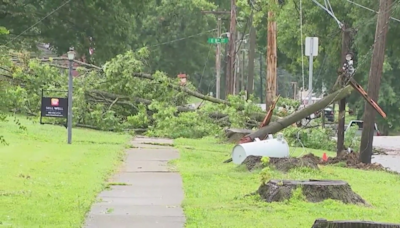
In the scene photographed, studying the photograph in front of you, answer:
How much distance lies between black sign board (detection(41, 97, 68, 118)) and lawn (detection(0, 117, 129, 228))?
0.59 meters

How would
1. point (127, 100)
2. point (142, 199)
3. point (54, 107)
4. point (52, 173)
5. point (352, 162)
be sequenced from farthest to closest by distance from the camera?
point (127, 100) < point (54, 107) < point (352, 162) < point (52, 173) < point (142, 199)

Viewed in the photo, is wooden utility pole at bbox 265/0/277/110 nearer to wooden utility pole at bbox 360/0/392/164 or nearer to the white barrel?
wooden utility pole at bbox 360/0/392/164

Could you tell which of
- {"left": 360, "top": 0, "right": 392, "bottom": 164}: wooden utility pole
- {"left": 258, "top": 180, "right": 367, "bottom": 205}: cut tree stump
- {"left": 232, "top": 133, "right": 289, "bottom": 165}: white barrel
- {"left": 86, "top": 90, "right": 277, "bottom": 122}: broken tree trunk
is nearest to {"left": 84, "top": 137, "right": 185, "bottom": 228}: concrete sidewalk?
{"left": 258, "top": 180, "right": 367, "bottom": 205}: cut tree stump

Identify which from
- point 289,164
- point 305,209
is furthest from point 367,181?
point 305,209

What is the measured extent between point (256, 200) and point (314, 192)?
84 cm

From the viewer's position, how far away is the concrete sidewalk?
30.7 feet

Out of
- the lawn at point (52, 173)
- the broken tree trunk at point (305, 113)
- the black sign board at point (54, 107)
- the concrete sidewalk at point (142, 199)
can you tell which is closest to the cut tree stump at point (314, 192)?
the concrete sidewalk at point (142, 199)

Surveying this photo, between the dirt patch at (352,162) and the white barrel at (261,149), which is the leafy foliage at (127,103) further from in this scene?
the white barrel at (261,149)

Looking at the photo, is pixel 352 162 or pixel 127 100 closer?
pixel 352 162

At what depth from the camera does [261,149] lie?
55.0 ft

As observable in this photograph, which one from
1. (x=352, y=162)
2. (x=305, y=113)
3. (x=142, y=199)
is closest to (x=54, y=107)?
(x=305, y=113)

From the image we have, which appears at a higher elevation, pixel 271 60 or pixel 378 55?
pixel 271 60

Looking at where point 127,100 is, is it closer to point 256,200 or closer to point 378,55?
point 378,55

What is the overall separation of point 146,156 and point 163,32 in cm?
4665
